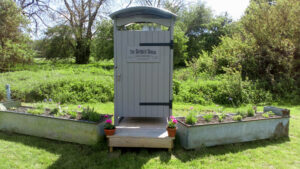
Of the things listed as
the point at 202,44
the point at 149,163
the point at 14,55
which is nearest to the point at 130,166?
the point at 149,163

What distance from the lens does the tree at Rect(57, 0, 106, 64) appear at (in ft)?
51.5

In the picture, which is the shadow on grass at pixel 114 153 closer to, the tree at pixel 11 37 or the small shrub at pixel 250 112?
the small shrub at pixel 250 112

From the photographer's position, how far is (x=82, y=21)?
53.2 feet

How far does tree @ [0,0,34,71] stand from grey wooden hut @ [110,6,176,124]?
334 inches

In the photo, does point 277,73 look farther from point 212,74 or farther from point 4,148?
point 4,148

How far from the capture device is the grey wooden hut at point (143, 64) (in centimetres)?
389

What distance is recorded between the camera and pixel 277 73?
312 inches

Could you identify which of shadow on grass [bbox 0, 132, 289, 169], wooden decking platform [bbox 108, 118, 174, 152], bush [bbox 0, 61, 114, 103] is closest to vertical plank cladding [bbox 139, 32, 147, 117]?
wooden decking platform [bbox 108, 118, 174, 152]

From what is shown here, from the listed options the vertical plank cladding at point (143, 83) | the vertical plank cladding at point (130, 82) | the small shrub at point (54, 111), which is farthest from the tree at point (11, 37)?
the vertical plank cladding at point (143, 83)

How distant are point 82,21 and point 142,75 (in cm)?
1409

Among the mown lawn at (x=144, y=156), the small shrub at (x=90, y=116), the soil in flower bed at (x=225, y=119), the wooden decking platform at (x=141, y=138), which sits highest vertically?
the small shrub at (x=90, y=116)

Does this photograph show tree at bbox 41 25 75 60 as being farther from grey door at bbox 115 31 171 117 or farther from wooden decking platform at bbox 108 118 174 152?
wooden decking platform at bbox 108 118 174 152

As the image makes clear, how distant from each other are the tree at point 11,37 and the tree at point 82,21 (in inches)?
181

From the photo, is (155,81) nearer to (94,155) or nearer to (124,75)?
(124,75)
